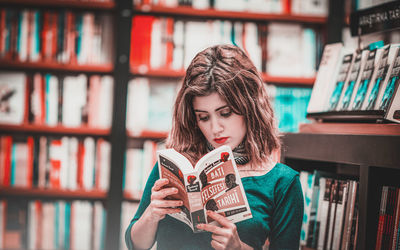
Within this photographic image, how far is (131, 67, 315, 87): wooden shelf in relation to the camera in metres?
2.00

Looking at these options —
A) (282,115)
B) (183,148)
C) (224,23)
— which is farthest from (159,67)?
(183,148)

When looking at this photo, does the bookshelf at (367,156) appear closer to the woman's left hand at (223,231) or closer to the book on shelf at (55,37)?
the woman's left hand at (223,231)

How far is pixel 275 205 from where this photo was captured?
92 cm

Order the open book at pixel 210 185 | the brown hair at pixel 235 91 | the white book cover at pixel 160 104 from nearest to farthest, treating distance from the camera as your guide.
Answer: the open book at pixel 210 185 → the brown hair at pixel 235 91 → the white book cover at pixel 160 104

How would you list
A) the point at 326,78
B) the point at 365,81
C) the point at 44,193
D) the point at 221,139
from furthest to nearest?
the point at 44,193 < the point at 326,78 < the point at 365,81 < the point at 221,139

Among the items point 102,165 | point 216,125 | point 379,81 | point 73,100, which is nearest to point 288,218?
point 216,125

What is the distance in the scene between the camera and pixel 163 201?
865mm

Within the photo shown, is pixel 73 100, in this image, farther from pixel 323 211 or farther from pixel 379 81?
pixel 379 81

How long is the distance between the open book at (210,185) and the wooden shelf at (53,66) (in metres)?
1.30

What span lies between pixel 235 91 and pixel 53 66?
141cm

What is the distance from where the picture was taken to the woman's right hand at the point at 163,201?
85cm

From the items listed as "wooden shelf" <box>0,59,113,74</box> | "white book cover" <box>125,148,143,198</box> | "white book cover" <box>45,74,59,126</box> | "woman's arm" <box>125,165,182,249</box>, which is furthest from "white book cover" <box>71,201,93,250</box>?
"woman's arm" <box>125,165,182,249</box>

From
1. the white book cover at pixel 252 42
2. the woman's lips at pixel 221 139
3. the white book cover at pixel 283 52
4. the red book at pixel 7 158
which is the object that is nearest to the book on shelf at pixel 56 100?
the red book at pixel 7 158

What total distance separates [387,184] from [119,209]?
1424 millimetres
